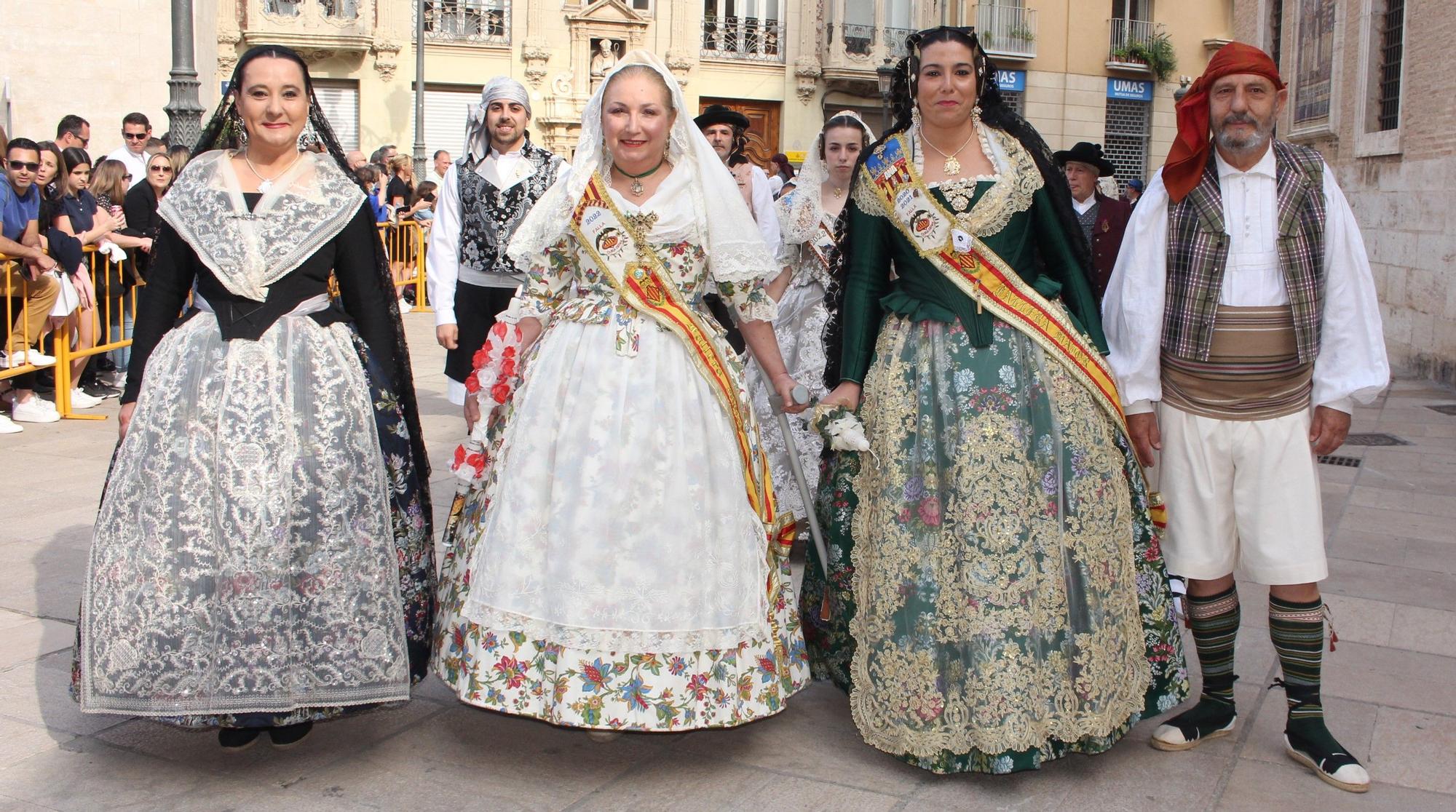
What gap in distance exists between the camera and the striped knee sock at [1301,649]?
12.8ft

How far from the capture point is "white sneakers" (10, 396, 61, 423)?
363 inches

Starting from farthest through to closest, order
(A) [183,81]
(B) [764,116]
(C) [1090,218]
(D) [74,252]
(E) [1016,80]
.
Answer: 1. (B) [764,116]
2. (E) [1016,80]
3. (A) [183,81]
4. (D) [74,252]
5. (C) [1090,218]

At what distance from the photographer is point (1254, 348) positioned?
3.80 m

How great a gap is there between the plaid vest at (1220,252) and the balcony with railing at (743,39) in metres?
29.4

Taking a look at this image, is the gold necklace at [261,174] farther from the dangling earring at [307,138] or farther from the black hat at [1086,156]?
the black hat at [1086,156]

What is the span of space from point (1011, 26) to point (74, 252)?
2670 cm

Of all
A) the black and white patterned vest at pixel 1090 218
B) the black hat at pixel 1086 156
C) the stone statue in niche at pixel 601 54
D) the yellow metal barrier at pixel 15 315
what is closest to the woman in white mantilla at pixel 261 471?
the black and white patterned vest at pixel 1090 218


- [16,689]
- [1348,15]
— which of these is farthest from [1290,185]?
[1348,15]

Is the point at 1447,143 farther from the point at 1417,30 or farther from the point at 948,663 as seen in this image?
the point at 948,663

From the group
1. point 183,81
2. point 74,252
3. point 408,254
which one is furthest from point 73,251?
point 408,254

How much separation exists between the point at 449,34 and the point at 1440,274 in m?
23.7

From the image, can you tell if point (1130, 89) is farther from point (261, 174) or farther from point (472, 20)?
point (261, 174)

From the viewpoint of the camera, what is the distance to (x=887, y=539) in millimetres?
3807

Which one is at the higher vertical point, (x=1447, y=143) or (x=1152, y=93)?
(x=1152, y=93)
